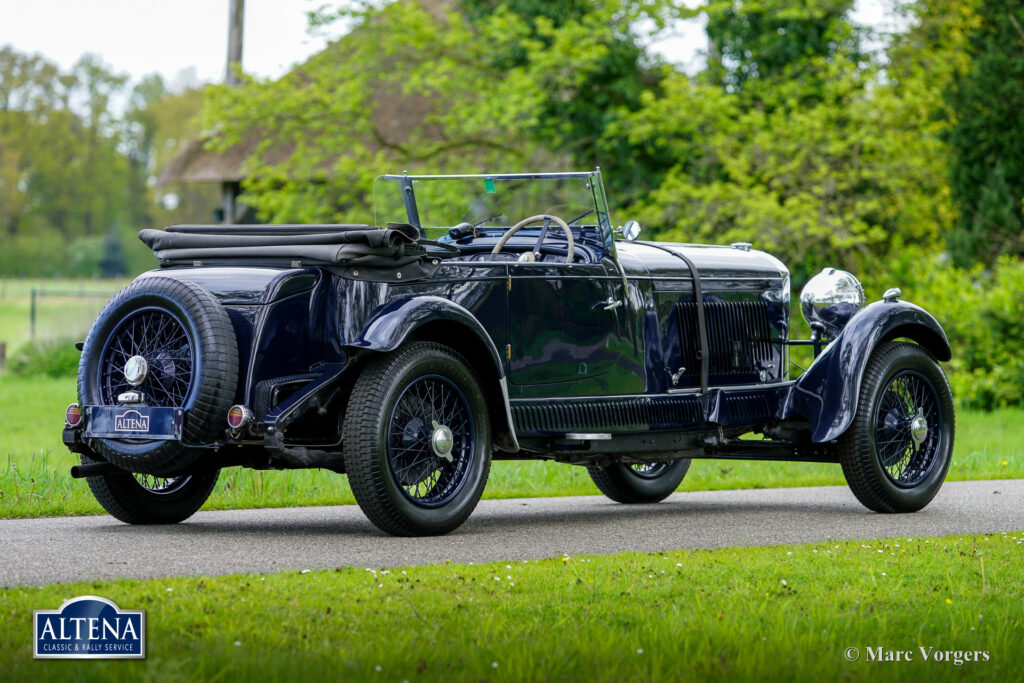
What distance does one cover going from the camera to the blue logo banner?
3643mm

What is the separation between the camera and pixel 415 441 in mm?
6211

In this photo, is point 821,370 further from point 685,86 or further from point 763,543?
point 685,86

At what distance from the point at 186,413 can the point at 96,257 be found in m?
66.2

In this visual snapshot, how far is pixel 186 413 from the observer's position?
589 centimetres

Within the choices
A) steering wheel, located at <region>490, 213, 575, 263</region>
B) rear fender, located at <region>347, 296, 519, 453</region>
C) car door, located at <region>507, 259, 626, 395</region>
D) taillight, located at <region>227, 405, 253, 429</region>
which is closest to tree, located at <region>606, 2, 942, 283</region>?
steering wheel, located at <region>490, 213, 575, 263</region>

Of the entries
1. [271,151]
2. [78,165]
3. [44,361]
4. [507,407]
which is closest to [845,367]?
[507,407]

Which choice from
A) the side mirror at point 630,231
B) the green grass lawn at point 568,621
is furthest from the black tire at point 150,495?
the side mirror at point 630,231

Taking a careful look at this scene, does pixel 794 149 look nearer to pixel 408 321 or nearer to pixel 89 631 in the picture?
pixel 408 321

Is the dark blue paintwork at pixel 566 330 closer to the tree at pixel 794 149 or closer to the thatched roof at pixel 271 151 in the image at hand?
the tree at pixel 794 149

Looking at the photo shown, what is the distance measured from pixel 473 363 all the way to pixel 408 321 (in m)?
0.64

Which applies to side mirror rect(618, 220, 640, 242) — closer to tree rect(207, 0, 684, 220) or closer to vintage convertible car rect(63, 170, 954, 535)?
vintage convertible car rect(63, 170, 954, 535)

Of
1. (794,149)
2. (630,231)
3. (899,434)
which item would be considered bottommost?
(899,434)

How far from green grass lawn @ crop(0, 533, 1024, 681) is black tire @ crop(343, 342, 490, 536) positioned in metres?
0.90

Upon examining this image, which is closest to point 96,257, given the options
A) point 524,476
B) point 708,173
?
point 708,173
